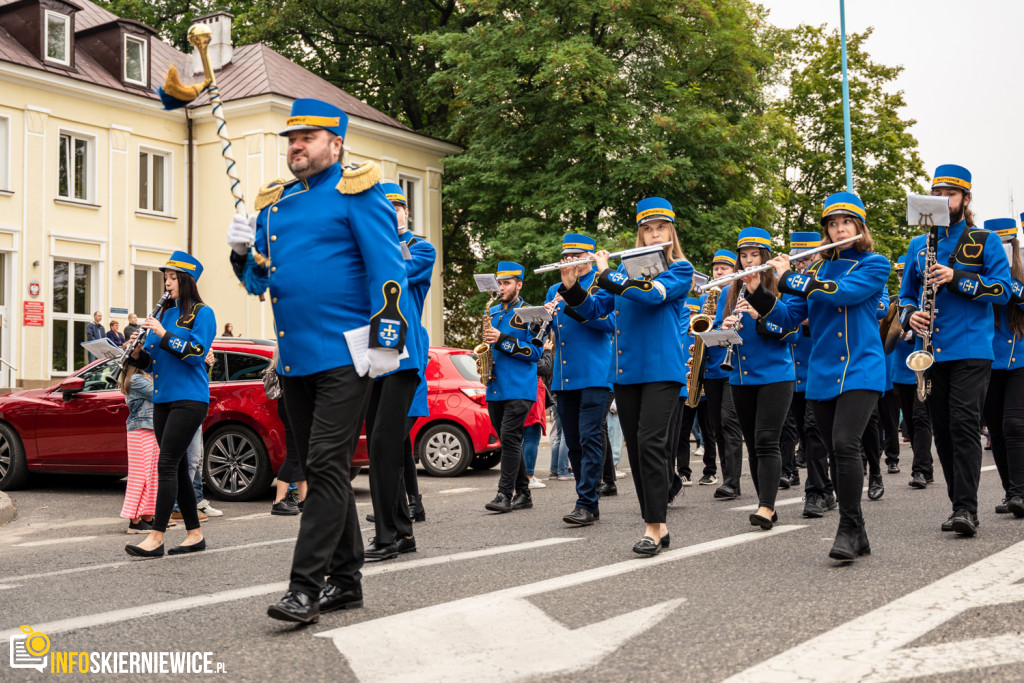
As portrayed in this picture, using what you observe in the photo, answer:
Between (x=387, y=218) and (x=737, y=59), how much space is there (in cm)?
2963

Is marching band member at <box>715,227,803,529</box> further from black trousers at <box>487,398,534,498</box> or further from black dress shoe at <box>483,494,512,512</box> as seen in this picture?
black dress shoe at <box>483,494,512,512</box>

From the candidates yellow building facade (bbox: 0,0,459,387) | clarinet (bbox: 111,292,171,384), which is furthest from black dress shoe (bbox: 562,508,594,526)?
yellow building facade (bbox: 0,0,459,387)

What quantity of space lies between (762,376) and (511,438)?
84.3 inches

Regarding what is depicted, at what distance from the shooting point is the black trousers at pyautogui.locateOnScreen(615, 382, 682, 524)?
6586mm

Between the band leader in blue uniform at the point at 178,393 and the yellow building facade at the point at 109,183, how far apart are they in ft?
63.5

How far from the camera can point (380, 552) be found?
21.6ft

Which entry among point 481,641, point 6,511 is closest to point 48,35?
point 6,511

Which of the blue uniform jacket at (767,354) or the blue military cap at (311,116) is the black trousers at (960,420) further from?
the blue military cap at (311,116)

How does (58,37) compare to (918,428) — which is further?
(58,37)

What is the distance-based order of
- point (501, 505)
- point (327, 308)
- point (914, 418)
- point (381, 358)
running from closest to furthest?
point (381, 358) < point (327, 308) < point (501, 505) < point (914, 418)

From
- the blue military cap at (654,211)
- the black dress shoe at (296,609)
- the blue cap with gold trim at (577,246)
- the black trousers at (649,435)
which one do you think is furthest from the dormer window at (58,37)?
the black dress shoe at (296,609)

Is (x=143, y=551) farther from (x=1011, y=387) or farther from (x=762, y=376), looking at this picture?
(x=1011, y=387)

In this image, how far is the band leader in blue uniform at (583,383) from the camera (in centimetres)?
838

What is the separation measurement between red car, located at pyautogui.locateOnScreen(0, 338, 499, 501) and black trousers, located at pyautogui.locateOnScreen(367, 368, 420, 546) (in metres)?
3.16
